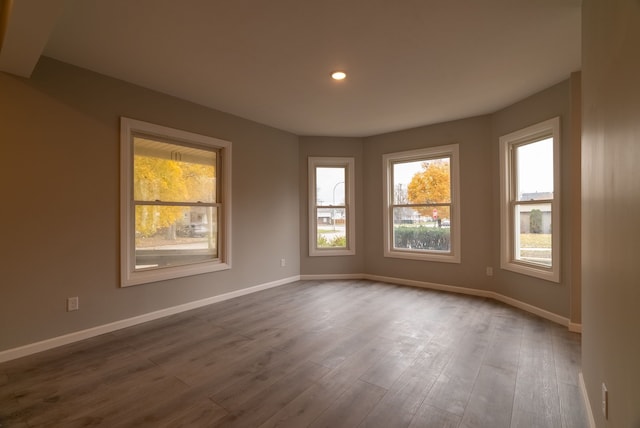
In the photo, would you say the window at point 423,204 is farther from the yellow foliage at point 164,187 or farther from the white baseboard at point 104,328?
the yellow foliage at point 164,187

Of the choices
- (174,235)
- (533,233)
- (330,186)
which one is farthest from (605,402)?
(330,186)

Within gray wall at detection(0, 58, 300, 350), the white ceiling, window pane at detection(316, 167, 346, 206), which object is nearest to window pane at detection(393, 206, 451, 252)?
window pane at detection(316, 167, 346, 206)

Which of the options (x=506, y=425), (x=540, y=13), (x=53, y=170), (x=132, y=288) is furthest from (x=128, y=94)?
(x=506, y=425)

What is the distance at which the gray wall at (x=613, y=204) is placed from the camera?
941mm

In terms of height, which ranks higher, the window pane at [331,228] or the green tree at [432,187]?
the green tree at [432,187]

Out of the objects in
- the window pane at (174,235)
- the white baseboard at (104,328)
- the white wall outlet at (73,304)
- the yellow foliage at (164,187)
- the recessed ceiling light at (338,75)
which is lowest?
the white baseboard at (104,328)

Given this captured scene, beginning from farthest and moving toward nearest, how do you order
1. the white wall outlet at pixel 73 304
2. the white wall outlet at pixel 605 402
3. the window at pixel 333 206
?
the window at pixel 333 206 < the white wall outlet at pixel 73 304 < the white wall outlet at pixel 605 402

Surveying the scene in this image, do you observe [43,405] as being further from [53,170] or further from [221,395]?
[53,170]

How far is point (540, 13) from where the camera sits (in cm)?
212

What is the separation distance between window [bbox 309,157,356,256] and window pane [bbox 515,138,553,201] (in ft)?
8.50

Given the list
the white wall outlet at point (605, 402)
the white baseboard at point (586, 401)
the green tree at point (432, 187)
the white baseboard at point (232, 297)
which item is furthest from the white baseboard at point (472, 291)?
the white wall outlet at point (605, 402)

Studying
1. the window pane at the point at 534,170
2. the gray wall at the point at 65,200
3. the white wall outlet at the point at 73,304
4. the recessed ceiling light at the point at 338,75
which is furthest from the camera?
the window pane at the point at 534,170

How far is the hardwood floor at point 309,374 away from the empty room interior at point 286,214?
0.02 m

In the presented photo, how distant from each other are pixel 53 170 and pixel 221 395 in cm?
254
